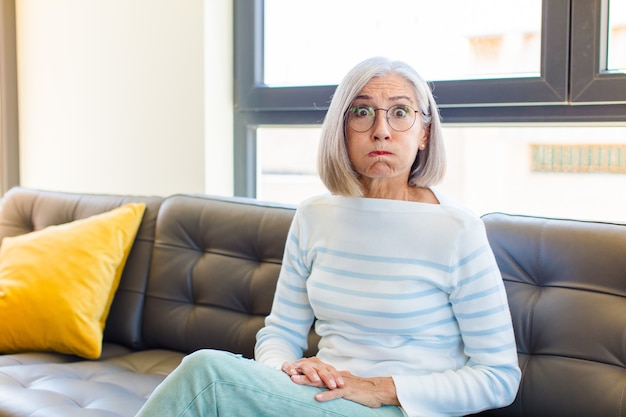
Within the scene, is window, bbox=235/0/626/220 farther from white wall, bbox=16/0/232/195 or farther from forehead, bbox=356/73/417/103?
forehead, bbox=356/73/417/103

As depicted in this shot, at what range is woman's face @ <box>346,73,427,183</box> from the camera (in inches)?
62.7

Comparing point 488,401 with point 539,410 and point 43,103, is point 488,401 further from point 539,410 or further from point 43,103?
point 43,103

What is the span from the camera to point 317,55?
8.55 ft

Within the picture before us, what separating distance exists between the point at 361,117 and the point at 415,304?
42cm

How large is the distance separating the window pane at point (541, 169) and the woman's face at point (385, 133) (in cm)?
70

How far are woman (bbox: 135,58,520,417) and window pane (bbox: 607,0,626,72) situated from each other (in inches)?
26.6

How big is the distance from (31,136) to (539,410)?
7.91 ft

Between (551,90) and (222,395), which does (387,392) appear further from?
(551,90)

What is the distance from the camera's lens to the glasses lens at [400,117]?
5.25ft

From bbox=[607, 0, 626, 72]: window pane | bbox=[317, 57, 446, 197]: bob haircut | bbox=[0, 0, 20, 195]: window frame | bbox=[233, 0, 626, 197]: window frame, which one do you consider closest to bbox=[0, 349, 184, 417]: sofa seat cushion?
bbox=[317, 57, 446, 197]: bob haircut

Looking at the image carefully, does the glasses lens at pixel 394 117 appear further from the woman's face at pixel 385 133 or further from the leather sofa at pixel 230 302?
the leather sofa at pixel 230 302

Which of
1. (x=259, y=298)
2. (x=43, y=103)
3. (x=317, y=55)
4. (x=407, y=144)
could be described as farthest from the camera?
(x=43, y=103)

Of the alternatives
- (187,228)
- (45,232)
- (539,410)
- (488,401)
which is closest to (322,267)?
(488,401)

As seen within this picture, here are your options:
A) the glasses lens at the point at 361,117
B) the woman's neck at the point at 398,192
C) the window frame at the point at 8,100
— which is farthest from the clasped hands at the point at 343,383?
the window frame at the point at 8,100
